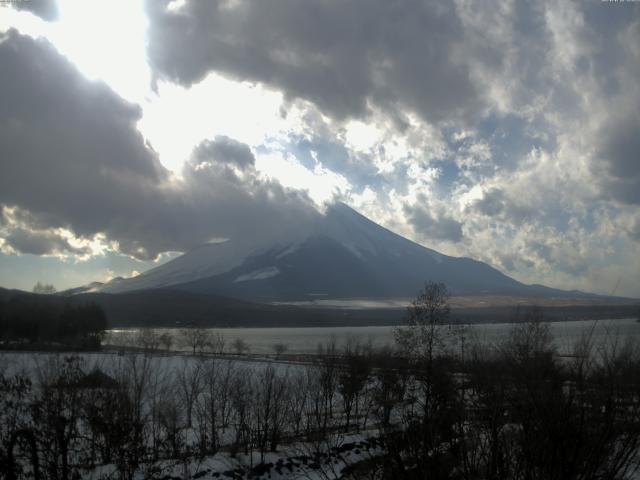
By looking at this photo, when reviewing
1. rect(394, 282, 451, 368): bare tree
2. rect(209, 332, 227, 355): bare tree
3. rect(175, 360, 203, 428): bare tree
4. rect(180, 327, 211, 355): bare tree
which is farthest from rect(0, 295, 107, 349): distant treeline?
rect(394, 282, 451, 368): bare tree

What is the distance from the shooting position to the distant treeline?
77.3 m

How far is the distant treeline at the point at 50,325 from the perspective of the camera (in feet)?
254

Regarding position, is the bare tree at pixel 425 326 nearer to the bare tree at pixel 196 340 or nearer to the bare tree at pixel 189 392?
the bare tree at pixel 189 392

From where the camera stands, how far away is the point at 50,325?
85.7m

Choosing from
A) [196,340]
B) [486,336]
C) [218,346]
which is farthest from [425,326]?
[196,340]

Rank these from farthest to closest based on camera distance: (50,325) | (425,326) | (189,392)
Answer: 1. (50,325)
2. (425,326)
3. (189,392)

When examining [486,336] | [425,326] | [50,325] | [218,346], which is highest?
[425,326]

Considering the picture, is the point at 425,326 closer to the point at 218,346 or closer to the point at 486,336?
the point at 486,336

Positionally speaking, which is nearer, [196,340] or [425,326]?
[425,326]

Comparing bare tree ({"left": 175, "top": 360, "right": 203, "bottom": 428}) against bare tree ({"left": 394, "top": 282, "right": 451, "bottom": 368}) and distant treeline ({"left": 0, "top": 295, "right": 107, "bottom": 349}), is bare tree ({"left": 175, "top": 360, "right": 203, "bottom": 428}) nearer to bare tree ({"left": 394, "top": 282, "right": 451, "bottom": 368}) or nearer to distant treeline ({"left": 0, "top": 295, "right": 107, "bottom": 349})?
bare tree ({"left": 394, "top": 282, "right": 451, "bottom": 368})

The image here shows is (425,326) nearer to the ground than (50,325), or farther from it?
farther from it

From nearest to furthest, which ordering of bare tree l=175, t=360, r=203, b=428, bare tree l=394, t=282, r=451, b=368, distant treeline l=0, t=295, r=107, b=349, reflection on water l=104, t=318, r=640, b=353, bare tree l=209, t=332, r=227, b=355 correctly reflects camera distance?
reflection on water l=104, t=318, r=640, b=353, bare tree l=175, t=360, r=203, b=428, bare tree l=394, t=282, r=451, b=368, distant treeline l=0, t=295, r=107, b=349, bare tree l=209, t=332, r=227, b=355

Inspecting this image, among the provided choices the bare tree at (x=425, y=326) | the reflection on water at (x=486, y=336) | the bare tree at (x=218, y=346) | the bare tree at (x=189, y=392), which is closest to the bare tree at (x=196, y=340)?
the bare tree at (x=218, y=346)

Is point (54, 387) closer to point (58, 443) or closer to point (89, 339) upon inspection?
point (58, 443)
